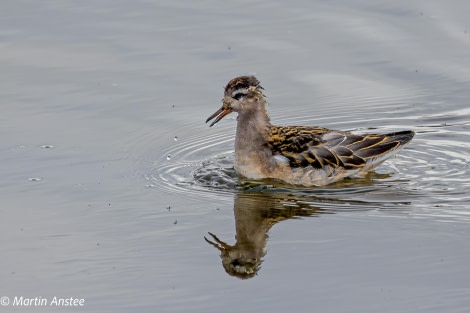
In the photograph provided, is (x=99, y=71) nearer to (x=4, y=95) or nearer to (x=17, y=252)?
(x=4, y=95)

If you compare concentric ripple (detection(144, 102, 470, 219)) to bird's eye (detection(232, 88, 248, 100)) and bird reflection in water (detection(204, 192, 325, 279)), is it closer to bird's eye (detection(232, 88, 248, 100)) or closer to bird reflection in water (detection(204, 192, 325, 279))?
bird reflection in water (detection(204, 192, 325, 279))

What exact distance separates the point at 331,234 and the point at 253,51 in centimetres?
672

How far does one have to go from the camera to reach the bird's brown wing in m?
15.2

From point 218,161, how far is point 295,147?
1.18m

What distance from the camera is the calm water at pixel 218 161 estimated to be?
1120 centimetres

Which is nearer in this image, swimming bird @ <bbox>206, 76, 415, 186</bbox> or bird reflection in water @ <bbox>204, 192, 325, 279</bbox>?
bird reflection in water @ <bbox>204, 192, 325, 279</bbox>

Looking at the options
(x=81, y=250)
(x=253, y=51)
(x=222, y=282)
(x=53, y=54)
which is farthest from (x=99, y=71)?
(x=222, y=282)

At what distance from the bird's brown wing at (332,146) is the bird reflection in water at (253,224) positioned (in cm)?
104

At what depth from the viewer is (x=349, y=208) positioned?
532 inches

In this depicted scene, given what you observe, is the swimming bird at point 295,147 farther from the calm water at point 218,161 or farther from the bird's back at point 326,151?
the calm water at point 218,161

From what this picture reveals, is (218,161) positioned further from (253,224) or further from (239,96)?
(253,224)
